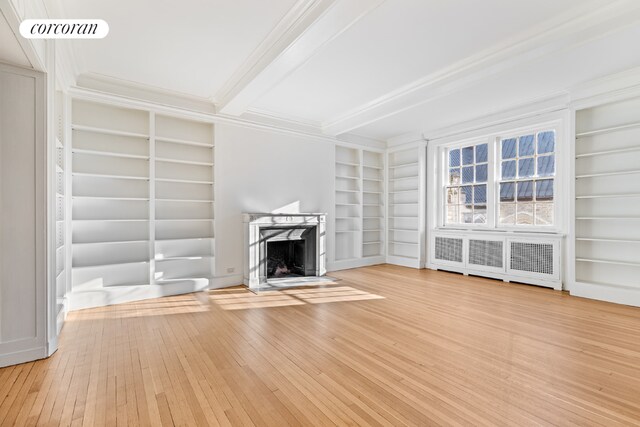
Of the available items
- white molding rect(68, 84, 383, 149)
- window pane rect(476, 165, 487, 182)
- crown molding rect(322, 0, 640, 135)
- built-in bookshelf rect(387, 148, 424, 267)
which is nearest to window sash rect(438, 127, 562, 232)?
window pane rect(476, 165, 487, 182)

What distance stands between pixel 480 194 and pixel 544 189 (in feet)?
A: 3.48

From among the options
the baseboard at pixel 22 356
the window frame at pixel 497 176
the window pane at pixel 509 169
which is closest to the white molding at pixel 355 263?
the window frame at pixel 497 176

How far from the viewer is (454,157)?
6.44 meters

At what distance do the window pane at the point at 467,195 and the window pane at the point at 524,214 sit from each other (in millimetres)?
875

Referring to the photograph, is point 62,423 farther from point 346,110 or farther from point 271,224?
point 346,110

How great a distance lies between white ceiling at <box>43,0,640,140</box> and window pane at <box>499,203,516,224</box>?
182cm

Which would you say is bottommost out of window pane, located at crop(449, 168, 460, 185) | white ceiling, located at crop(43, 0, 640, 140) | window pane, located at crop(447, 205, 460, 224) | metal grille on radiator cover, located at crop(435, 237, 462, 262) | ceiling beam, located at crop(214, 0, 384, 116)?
metal grille on radiator cover, located at crop(435, 237, 462, 262)

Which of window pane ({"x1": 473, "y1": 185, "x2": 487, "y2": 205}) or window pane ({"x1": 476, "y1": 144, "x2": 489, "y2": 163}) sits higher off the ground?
window pane ({"x1": 476, "y1": 144, "x2": 489, "y2": 163})

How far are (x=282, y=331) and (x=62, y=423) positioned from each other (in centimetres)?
174

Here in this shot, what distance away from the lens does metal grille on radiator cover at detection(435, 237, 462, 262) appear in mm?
6051

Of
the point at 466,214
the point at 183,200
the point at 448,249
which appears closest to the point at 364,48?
the point at 183,200

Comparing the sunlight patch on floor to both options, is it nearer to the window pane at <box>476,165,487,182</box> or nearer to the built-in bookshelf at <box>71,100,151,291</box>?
the built-in bookshelf at <box>71,100,151,291</box>

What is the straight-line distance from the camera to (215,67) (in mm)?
3787

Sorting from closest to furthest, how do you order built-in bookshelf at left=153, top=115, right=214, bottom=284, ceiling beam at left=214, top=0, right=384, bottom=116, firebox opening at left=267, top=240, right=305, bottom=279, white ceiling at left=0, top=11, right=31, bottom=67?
white ceiling at left=0, top=11, right=31, bottom=67 < ceiling beam at left=214, top=0, right=384, bottom=116 < built-in bookshelf at left=153, top=115, right=214, bottom=284 < firebox opening at left=267, top=240, right=305, bottom=279
